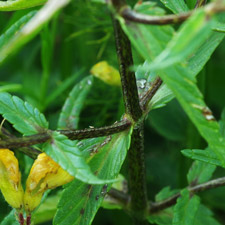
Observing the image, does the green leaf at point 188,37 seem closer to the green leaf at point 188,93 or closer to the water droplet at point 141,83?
the green leaf at point 188,93

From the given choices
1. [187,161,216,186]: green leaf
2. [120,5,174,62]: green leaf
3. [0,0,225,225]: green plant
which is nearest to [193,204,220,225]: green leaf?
[0,0,225,225]: green plant

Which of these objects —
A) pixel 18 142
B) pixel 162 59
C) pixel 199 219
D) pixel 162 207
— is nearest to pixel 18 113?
pixel 18 142

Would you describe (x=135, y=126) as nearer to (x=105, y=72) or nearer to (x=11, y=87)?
(x=11, y=87)

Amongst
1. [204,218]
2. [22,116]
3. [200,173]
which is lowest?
[204,218]

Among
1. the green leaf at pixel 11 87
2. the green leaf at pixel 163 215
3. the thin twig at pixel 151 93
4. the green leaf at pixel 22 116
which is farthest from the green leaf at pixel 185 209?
the green leaf at pixel 11 87

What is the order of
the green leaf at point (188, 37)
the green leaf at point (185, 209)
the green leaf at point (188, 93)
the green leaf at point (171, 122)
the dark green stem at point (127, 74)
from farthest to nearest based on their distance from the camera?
1. the green leaf at point (171, 122)
2. the green leaf at point (185, 209)
3. the dark green stem at point (127, 74)
4. the green leaf at point (188, 93)
5. the green leaf at point (188, 37)

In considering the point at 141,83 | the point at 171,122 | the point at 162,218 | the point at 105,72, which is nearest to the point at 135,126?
the point at 141,83
